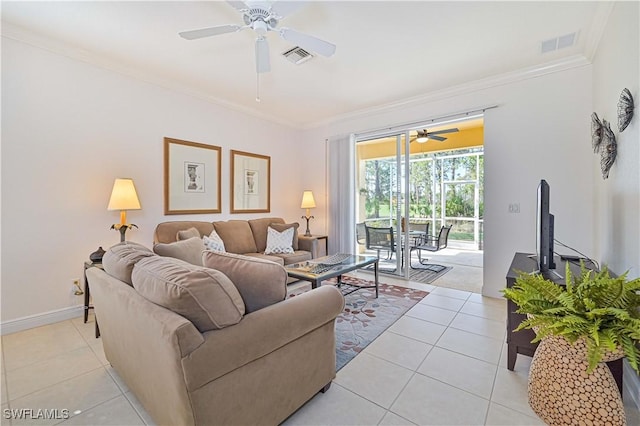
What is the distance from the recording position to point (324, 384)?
1680 millimetres

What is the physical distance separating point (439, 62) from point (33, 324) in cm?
484

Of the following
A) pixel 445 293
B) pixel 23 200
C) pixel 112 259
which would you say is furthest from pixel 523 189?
pixel 23 200

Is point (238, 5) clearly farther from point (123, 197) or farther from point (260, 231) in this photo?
point (260, 231)

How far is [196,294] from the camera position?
44.7 inches

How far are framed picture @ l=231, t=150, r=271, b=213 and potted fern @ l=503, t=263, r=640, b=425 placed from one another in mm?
3787

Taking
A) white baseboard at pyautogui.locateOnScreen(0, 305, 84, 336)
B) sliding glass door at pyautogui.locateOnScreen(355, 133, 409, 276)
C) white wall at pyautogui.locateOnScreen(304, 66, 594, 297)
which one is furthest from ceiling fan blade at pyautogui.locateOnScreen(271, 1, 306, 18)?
white baseboard at pyautogui.locateOnScreen(0, 305, 84, 336)

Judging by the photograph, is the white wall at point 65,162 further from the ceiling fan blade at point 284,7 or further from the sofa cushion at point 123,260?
the ceiling fan blade at point 284,7

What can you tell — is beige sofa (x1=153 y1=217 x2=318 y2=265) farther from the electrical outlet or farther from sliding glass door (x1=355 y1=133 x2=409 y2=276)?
sliding glass door (x1=355 y1=133 x2=409 y2=276)

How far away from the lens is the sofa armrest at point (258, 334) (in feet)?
3.48

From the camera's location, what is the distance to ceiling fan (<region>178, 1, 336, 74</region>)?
A: 1997mm

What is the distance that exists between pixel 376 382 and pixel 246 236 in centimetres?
282

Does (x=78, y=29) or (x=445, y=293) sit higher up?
(x=78, y=29)

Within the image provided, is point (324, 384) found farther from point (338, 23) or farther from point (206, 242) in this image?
point (338, 23)

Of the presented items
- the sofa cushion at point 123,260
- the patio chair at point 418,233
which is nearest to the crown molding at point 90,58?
the sofa cushion at point 123,260
